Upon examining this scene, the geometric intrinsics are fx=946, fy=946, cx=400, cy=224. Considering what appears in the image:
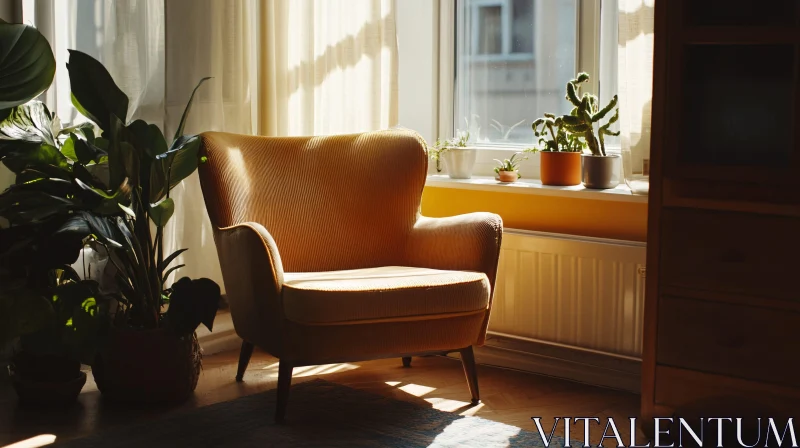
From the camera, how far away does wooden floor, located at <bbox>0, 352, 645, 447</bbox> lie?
2.75 meters

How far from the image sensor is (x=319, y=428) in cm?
268

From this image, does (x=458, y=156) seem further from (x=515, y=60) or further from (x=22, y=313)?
(x=22, y=313)

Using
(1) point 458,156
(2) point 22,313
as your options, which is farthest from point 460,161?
(2) point 22,313

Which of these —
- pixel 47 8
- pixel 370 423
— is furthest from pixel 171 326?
pixel 47 8

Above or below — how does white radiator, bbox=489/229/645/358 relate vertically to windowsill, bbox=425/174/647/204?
below

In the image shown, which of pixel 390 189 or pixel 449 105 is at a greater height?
pixel 449 105

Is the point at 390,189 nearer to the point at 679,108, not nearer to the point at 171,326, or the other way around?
the point at 171,326

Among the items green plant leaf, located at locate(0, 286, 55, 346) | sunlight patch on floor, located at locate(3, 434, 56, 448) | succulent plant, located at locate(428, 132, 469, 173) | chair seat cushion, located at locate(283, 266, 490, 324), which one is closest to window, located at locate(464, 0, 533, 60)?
succulent plant, located at locate(428, 132, 469, 173)

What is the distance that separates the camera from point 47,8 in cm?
320

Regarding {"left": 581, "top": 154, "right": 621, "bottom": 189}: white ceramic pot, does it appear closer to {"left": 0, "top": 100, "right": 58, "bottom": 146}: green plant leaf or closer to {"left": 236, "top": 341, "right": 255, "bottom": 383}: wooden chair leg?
{"left": 236, "top": 341, "right": 255, "bottom": 383}: wooden chair leg

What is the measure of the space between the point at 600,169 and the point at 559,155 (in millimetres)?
175

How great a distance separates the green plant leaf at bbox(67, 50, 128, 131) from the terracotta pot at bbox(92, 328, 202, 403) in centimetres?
63

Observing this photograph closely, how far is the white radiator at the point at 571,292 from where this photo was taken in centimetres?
308

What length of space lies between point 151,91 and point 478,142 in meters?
1.29
